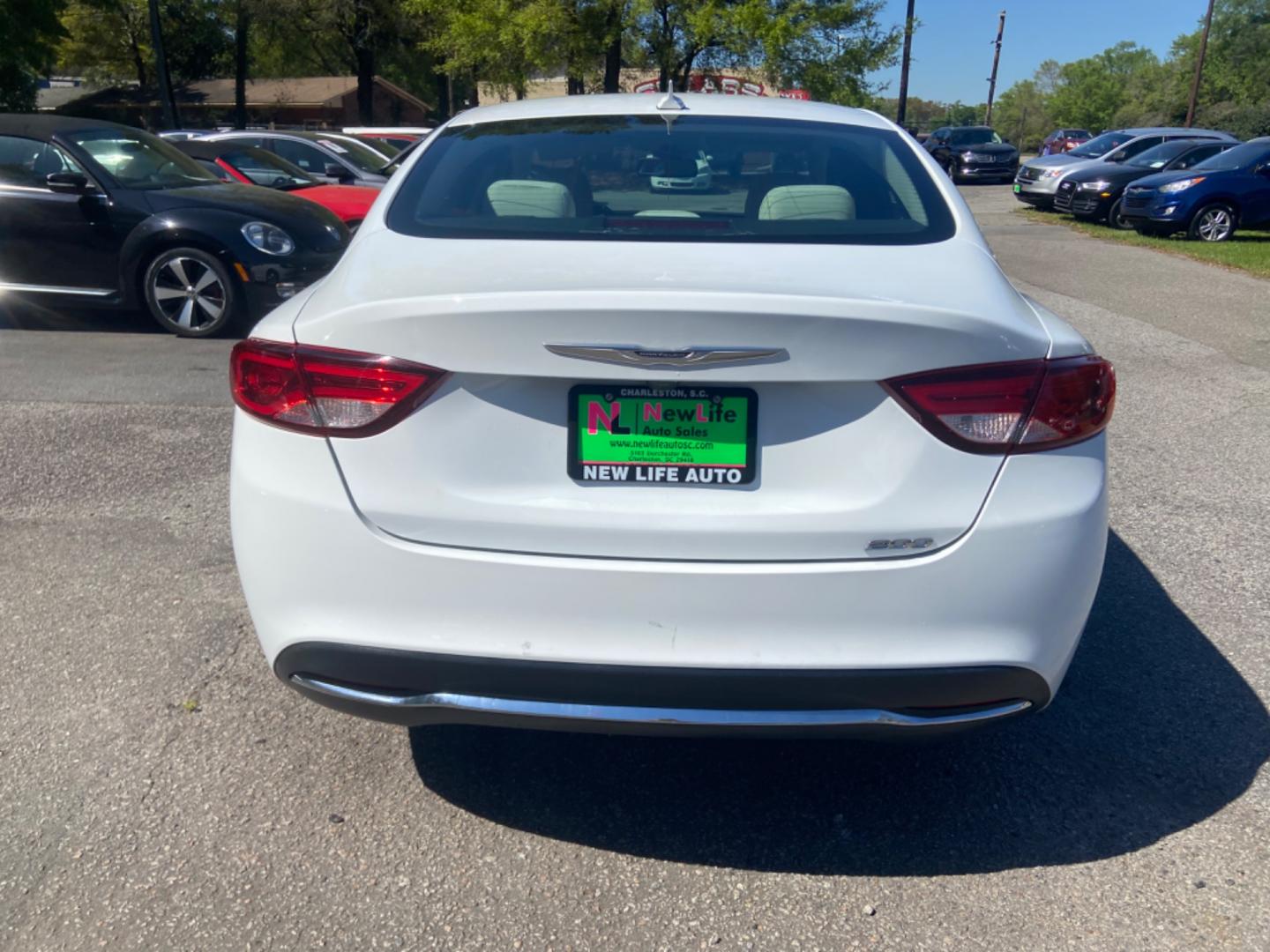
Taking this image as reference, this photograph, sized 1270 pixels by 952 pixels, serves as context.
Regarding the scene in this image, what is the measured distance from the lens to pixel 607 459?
2.30m

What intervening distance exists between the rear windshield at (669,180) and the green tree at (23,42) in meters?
38.1

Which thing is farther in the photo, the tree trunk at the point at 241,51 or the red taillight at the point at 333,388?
the tree trunk at the point at 241,51

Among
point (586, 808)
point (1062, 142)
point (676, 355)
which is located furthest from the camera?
point (1062, 142)

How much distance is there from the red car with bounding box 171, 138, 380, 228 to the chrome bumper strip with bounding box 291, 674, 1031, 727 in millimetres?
9472

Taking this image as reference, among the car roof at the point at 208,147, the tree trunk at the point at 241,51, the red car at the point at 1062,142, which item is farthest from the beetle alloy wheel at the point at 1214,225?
the tree trunk at the point at 241,51

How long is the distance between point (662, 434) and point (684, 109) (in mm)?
1691

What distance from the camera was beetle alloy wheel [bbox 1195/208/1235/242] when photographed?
55.3 ft

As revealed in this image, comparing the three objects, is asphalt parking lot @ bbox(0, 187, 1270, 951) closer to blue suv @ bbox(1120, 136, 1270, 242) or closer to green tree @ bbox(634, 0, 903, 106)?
blue suv @ bbox(1120, 136, 1270, 242)

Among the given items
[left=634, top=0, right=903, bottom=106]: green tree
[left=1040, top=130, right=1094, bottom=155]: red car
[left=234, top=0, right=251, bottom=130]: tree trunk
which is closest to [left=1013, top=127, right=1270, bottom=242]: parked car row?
[left=634, top=0, right=903, bottom=106]: green tree

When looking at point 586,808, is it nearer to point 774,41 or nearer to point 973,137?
point 774,41

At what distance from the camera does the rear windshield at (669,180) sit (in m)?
2.91

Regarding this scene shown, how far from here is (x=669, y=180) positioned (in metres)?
3.42

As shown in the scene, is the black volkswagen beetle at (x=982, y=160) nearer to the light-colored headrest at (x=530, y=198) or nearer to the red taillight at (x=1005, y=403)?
the light-colored headrest at (x=530, y=198)

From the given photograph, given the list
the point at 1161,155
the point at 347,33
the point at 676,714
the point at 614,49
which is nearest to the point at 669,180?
the point at 676,714
